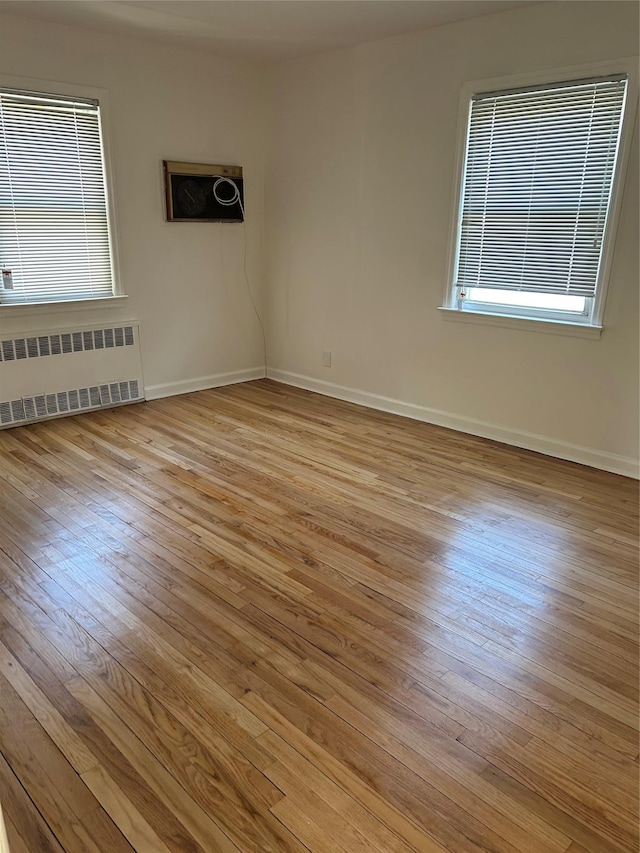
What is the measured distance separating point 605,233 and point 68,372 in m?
3.63

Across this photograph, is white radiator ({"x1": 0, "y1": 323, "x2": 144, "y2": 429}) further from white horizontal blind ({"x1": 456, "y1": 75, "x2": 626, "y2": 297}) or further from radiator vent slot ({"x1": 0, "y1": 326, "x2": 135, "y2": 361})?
white horizontal blind ({"x1": 456, "y1": 75, "x2": 626, "y2": 297})

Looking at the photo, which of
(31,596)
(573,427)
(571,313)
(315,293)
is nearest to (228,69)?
(315,293)

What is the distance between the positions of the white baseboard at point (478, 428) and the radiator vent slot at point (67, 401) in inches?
56.1

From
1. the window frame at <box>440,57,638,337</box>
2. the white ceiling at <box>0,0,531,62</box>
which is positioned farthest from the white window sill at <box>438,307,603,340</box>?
the white ceiling at <box>0,0,531,62</box>

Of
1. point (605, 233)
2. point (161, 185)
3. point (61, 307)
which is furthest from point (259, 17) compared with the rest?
point (605, 233)

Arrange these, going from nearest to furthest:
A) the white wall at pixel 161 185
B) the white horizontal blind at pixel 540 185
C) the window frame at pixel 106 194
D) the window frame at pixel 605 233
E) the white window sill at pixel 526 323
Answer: the window frame at pixel 605 233 → the white horizontal blind at pixel 540 185 → the white window sill at pixel 526 323 → the window frame at pixel 106 194 → the white wall at pixel 161 185

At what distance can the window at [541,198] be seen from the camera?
347 centimetres

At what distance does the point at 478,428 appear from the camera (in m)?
4.34

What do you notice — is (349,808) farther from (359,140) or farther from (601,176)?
(359,140)

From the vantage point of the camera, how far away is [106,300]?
15.2 feet

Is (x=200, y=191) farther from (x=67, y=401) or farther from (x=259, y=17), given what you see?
(x=67, y=401)

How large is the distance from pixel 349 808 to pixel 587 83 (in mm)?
3629

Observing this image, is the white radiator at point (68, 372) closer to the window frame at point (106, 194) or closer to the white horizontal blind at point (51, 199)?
the window frame at point (106, 194)

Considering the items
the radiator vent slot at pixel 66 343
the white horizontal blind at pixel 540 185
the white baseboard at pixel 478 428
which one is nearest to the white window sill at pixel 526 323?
the white horizontal blind at pixel 540 185
